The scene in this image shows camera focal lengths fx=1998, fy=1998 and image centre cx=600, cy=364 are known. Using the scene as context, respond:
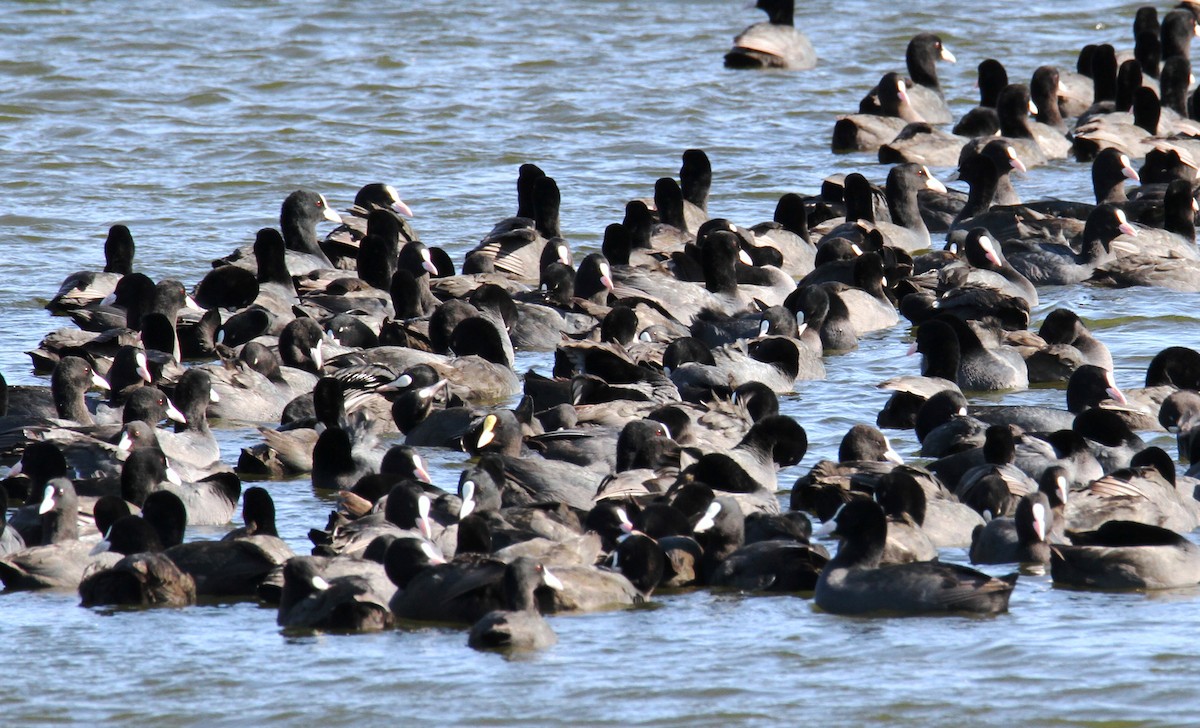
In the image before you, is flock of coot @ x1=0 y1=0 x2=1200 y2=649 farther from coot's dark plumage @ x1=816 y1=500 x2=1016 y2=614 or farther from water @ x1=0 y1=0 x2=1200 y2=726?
water @ x1=0 y1=0 x2=1200 y2=726

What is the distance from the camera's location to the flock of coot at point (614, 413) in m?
9.86

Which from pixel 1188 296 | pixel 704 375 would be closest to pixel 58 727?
pixel 704 375

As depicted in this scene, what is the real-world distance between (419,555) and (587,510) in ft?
6.36

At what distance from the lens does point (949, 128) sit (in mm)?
28219

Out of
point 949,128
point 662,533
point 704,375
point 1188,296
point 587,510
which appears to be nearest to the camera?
point 662,533

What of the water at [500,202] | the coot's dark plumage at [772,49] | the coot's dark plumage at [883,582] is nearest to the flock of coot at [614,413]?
the coot's dark plumage at [883,582]

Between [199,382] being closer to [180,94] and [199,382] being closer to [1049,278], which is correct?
[1049,278]

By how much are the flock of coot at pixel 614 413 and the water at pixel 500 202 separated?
0.23 metres

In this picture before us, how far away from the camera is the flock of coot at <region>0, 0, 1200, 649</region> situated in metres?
9.86

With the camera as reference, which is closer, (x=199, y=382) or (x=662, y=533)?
(x=662, y=533)

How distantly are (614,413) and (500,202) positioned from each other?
10202mm

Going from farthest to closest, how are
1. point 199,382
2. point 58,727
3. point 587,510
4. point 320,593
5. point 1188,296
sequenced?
point 1188,296
point 199,382
point 587,510
point 320,593
point 58,727

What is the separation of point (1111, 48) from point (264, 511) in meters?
20.8

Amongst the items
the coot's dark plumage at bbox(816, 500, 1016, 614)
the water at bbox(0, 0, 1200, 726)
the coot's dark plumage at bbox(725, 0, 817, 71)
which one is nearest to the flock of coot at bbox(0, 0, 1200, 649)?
the coot's dark plumage at bbox(816, 500, 1016, 614)
